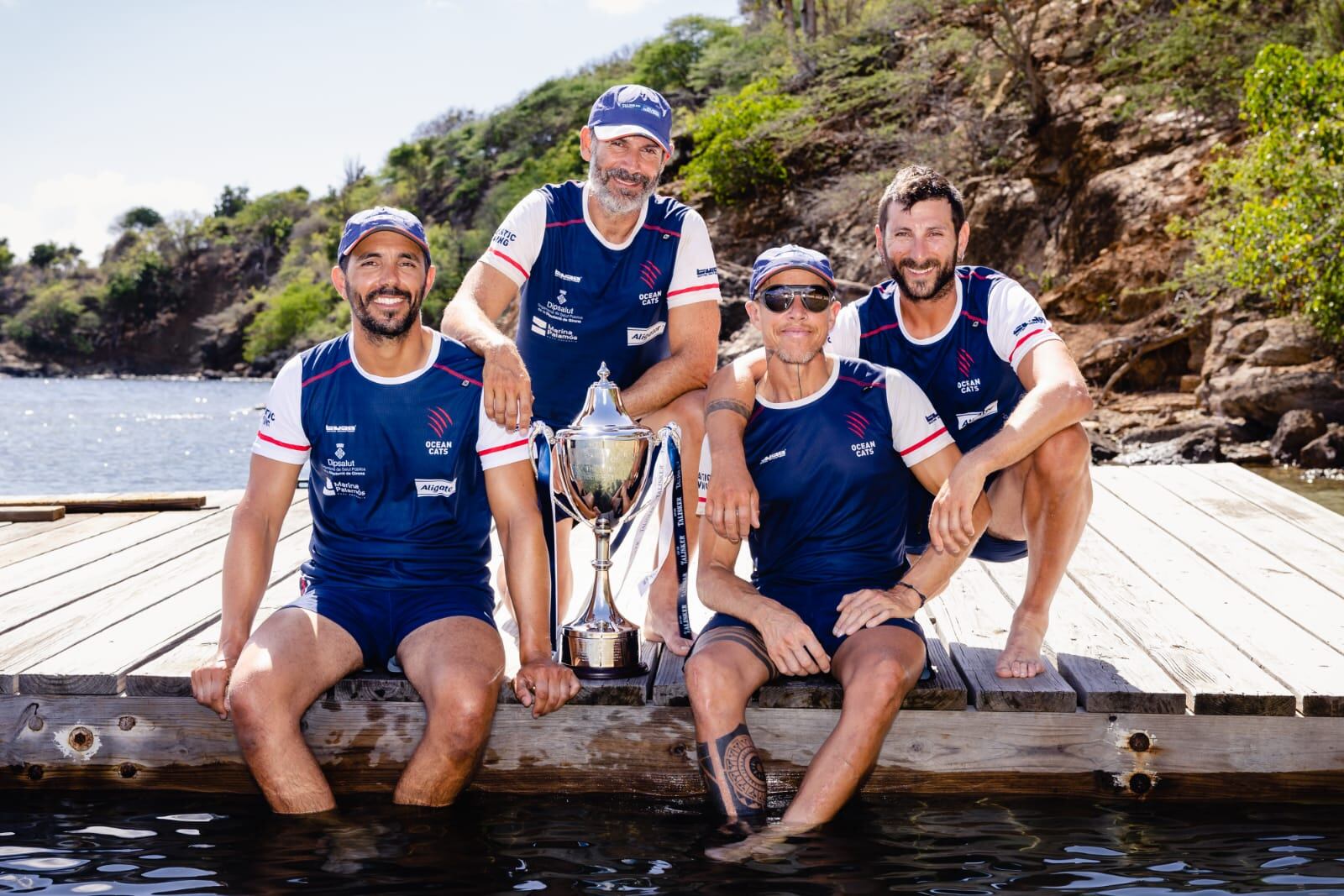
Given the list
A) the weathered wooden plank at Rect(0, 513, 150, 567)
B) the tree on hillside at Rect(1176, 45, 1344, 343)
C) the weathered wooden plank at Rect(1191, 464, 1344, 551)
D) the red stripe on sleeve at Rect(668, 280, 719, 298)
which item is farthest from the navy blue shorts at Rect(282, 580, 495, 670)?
the tree on hillside at Rect(1176, 45, 1344, 343)

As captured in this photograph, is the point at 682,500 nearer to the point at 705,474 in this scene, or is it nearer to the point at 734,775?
the point at 705,474

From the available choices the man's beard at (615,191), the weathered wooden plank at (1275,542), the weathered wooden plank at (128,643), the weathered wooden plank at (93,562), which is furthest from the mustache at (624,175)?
the weathered wooden plank at (1275,542)

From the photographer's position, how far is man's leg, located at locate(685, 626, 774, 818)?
10.9ft

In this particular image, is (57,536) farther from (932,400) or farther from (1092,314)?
(1092,314)

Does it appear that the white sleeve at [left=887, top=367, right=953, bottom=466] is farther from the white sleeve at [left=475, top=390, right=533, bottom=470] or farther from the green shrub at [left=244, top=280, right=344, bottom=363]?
the green shrub at [left=244, top=280, right=344, bottom=363]

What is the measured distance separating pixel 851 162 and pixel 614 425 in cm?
2339

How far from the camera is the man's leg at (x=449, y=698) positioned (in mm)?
3352

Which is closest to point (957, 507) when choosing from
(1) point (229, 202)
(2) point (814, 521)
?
(2) point (814, 521)

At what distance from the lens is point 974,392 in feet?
13.5

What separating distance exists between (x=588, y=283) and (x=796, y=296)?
107 centimetres

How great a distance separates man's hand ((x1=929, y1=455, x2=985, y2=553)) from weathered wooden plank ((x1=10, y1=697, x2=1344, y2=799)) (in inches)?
21.3

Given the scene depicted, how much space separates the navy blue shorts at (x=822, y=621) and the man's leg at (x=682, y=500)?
41cm

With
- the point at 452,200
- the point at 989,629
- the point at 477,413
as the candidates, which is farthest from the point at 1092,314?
the point at 452,200

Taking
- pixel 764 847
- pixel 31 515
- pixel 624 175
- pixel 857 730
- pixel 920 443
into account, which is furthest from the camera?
pixel 31 515
